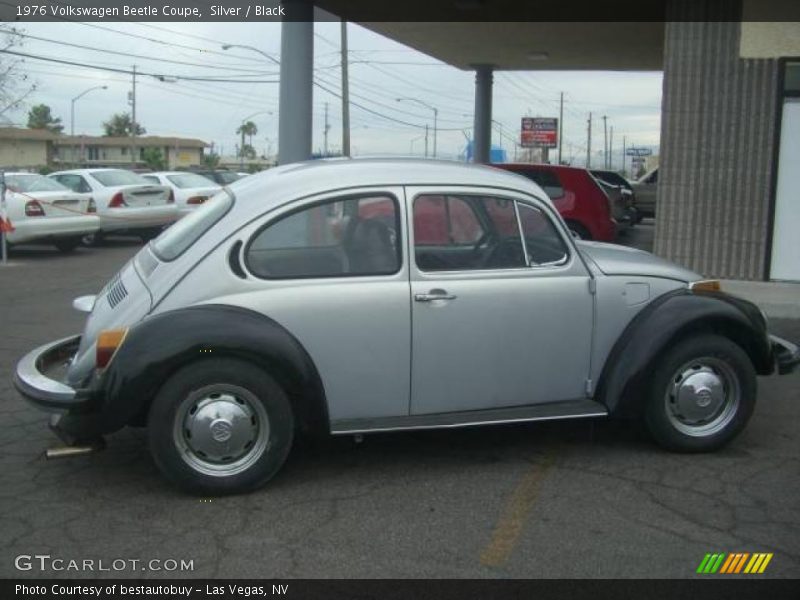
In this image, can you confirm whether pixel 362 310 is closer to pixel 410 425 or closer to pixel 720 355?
pixel 410 425

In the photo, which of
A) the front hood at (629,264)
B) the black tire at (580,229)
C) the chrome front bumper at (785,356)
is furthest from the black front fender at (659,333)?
the black tire at (580,229)

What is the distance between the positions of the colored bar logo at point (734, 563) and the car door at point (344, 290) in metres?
1.70

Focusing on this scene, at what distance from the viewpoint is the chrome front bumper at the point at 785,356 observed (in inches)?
208

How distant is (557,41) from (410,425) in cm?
1422

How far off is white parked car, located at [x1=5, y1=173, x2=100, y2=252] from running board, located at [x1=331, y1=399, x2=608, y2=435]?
11.7 metres

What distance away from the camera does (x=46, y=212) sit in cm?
1473

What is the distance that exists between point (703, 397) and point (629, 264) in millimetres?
891

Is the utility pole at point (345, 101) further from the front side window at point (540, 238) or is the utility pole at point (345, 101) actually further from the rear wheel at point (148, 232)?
the front side window at point (540, 238)

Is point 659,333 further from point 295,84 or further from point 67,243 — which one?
point 67,243

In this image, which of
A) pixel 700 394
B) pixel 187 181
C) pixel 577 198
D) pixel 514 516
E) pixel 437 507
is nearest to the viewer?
pixel 514 516

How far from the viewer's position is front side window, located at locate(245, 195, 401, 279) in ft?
15.1

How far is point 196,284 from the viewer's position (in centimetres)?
443

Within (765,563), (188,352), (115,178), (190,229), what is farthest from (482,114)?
(765,563)

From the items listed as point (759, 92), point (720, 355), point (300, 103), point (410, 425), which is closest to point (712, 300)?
point (720, 355)
